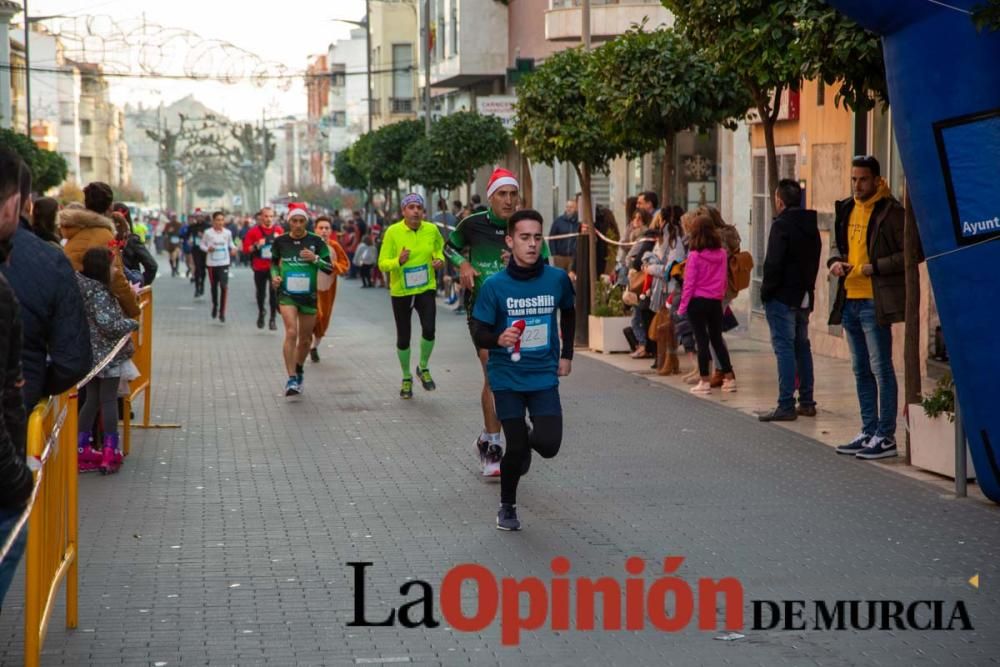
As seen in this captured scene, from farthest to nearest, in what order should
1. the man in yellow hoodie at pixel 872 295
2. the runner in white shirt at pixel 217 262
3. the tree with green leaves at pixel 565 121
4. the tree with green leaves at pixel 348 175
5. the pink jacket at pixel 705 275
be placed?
the tree with green leaves at pixel 348 175, the runner in white shirt at pixel 217 262, the tree with green leaves at pixel 565 121, the pink jacket at pixel 705 275, the man in yellow hoodie at pixel 872 295

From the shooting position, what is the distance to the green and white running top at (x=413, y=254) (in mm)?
16250

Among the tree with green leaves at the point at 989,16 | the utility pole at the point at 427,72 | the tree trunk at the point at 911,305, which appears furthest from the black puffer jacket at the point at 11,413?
the utility pole at the point at 427,72

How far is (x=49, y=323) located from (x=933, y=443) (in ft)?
20.2

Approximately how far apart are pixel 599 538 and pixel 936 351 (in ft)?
29.3

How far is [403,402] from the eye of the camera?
1577 cm

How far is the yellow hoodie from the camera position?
11.9 m

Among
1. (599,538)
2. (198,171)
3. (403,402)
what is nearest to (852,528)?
(599,538)

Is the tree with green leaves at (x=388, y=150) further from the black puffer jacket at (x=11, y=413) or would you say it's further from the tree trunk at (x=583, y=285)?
the black puffer jacket at (x=11, y=413)

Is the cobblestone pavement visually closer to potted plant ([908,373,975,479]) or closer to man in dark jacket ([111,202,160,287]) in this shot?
potted plant ([908,373,975,479])

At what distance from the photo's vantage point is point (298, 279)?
672 inches

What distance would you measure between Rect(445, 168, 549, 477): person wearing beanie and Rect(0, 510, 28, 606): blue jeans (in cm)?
572

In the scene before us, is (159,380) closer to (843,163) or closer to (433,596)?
(843,163)

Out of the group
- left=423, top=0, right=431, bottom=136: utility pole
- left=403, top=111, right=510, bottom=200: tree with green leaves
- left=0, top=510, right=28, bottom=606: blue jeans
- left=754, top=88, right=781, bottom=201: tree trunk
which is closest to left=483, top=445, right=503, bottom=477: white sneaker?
left=754, top=88, right=781, bottom=201: tree trunk

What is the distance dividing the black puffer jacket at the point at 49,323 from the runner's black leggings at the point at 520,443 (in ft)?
10.7
